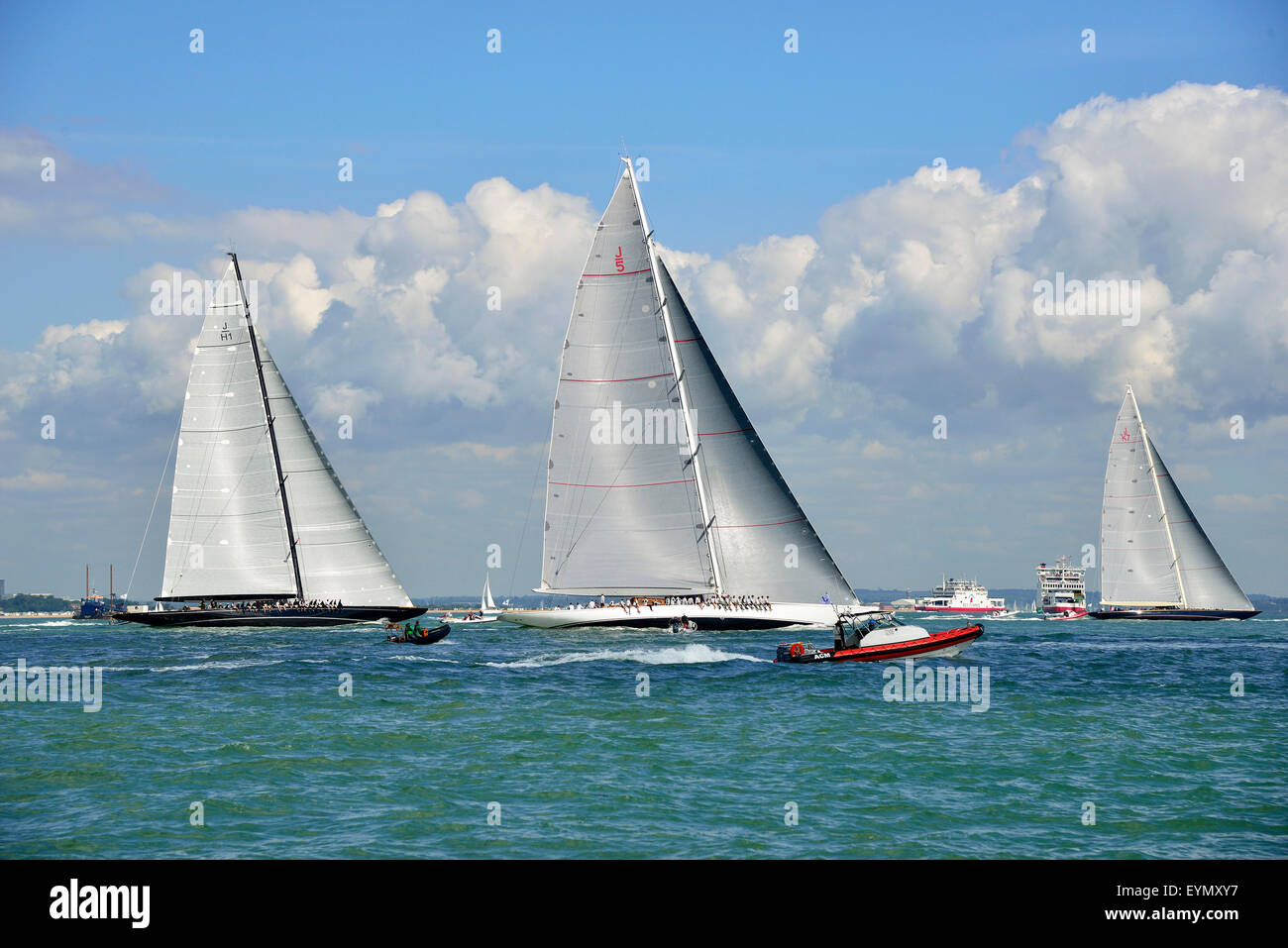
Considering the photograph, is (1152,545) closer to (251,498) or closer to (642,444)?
(642,444)

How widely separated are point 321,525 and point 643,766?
214 ft

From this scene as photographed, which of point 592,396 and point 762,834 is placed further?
point 592,396

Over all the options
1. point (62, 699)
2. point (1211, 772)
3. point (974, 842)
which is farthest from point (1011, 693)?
point (62, 699)

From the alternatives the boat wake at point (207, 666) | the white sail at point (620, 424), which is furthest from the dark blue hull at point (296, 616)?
the boat wake at point (207, 666)

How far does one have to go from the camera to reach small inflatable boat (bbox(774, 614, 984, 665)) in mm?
53156

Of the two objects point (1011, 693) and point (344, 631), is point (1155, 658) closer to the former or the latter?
point (1011, 693)

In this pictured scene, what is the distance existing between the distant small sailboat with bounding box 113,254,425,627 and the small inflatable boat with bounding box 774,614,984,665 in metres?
43.2

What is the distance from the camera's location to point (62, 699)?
43.8 meters

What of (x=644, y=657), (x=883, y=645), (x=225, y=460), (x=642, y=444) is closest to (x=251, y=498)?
(x=225, y=460)

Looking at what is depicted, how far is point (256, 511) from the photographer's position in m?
88.4

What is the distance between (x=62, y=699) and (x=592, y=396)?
39987 millimetres

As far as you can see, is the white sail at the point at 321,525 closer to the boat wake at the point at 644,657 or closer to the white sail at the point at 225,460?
the white sail at the point at 225,460
